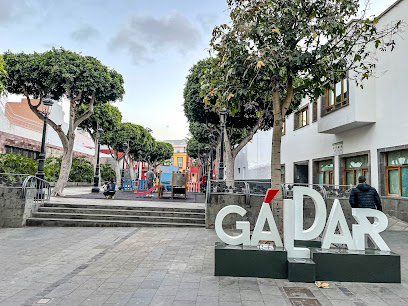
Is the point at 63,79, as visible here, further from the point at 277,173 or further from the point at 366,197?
the point at 366,197

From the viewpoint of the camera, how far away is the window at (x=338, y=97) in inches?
548

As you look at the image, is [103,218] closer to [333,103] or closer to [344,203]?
[344,203]

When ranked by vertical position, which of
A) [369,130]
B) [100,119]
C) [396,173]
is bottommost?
[396,173]

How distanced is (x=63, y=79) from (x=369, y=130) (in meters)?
14.4

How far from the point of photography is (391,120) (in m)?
11.7

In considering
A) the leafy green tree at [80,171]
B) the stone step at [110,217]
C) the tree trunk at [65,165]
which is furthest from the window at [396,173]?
the leafy green tree at [80,171]

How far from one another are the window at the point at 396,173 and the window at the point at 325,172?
401 centimetres

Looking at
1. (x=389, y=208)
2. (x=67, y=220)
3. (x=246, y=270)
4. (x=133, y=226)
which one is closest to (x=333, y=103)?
(x=389, y=208)

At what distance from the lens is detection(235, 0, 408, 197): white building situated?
1139 cm

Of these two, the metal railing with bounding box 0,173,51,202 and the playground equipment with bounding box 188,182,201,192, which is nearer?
the metal railing with bounding box 0,173,51,202

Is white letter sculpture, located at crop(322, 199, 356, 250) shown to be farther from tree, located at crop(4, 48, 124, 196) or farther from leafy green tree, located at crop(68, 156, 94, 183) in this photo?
leafy green tree, located at crop(68, 156, 94, 183)

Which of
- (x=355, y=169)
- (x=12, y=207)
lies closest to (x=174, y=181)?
(x=12, y=207)

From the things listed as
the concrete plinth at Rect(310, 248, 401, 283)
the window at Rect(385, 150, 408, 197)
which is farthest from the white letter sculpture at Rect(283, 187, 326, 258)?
the window at Rect(385, 150, 408, 197)

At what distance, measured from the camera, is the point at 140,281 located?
4926mm
